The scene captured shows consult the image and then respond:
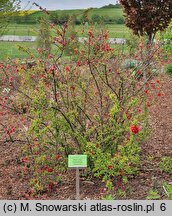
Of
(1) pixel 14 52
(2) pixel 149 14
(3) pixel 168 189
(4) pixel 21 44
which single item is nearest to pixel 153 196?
(3) pixel 168 189

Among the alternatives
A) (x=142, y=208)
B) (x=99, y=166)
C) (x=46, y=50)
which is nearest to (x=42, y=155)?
(x=99, y=166)

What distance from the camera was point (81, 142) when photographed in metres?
6.07

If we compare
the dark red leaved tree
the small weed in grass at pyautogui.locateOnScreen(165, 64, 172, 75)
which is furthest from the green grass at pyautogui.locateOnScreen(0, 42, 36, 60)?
the small weed in grass at pyautogui.locateOnScreen(165, 64, 172, 75)

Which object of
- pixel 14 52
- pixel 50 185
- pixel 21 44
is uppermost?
pixel 21 44

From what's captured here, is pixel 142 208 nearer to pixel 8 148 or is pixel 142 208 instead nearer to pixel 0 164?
pixel 0 164

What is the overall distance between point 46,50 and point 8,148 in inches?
77.3

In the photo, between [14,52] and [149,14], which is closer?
[149,14]

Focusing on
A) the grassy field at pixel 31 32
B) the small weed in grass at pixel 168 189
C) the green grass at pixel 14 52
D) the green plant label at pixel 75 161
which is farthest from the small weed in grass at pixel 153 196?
the green grass at pixel 14 52

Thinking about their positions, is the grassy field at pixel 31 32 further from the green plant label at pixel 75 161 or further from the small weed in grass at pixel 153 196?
the small weed in grass at pixel 153 196

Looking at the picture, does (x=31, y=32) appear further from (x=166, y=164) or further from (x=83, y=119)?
(x=166, y=164)

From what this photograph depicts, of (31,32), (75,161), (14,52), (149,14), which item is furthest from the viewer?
(14,52)

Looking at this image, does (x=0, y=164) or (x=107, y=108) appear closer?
(x=107, y=108)

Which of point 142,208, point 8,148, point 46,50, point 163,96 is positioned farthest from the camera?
point 163,96

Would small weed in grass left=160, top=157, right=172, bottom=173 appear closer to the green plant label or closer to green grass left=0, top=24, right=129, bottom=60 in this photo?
the green plant label
